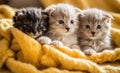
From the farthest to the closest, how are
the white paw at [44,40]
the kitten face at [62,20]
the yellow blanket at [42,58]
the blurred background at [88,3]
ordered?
the blurred background at [88,3]
the kitten face at [62,20]
the white paw at [44,40]
the yellow blanket at [42,58]

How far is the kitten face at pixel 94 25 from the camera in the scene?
4.56 ft

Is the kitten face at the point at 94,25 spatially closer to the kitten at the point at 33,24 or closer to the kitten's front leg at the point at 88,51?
the kitten's front leg at the point at 88,51

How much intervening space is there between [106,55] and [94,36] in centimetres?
19

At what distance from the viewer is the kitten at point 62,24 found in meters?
1.33

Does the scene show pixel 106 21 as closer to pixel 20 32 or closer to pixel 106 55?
pixel 106 55

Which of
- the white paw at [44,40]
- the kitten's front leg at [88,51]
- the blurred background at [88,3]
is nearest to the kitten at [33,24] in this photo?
the white paw at [44,40]

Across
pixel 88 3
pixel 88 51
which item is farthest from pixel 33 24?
pixel 88 3

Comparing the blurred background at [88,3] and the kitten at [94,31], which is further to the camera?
the blurred background at [88,3]

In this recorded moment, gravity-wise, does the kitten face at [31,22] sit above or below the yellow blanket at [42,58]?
above

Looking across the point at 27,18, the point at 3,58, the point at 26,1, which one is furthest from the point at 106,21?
the point at 26,1

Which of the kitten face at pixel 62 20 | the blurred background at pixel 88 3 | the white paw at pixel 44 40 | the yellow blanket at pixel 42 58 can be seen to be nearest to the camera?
the yellow blanket at pixel 42 58

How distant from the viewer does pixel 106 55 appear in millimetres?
1248

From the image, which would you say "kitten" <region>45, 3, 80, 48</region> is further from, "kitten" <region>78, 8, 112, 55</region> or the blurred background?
the blurred background

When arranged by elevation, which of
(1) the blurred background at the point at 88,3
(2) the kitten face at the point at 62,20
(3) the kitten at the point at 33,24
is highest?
(1) the blurred background at the point at 88,3
